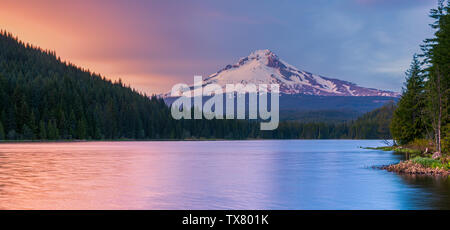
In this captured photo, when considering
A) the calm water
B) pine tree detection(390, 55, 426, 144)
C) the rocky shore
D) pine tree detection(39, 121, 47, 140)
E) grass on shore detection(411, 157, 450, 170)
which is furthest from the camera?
pine tree detection(39, 121, 47, 140)

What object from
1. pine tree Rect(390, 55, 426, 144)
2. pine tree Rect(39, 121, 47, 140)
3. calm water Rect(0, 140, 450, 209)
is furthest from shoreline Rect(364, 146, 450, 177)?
pine tree Rect(39, 121, 47, 140)

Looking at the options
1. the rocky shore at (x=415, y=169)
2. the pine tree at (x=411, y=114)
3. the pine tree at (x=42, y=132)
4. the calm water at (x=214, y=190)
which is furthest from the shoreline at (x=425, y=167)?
the pine tree at (x=42, y=132)

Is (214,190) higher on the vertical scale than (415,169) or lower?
lower

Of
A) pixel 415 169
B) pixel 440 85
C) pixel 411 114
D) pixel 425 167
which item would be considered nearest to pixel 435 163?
pixel 425 167

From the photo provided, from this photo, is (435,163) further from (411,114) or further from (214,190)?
(411,114)

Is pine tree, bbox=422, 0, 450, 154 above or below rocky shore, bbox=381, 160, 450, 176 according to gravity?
above

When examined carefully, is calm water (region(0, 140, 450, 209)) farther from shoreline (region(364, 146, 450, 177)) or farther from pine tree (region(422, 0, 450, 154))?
pine tree (region(422, 0, 450, 154))

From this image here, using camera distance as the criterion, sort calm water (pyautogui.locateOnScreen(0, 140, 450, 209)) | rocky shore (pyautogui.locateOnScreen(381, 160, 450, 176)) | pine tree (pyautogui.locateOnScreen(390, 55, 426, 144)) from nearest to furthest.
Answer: calm water (pyautogui.locateOnScreen(0, 140, 450, 209))
rocky shore (pyautogui.locateOnScreen(381, 160, 450, 176))
pine tree (pyautogui.locateOnScreen(390, 55, 426, 144))

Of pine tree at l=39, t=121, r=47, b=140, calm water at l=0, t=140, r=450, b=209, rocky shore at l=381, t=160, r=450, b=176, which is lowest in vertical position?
calm water at l=0, t=140, r=450, b=209

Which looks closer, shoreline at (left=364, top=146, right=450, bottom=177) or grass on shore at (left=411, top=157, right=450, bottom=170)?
shoreline at (left=364, top=146, right=450, bottom=177)
